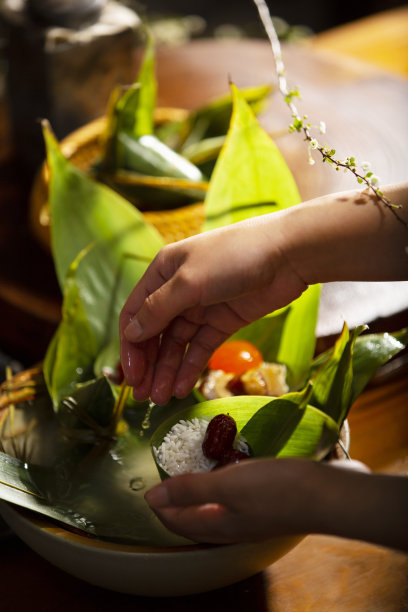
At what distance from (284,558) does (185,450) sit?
188 millimetres

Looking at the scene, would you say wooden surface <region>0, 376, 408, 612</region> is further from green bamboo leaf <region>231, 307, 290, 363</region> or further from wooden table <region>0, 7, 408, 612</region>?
green bamboo leaf <region>231, 307, 290, 363</region>

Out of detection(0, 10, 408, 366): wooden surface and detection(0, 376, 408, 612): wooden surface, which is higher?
detection(0, 10, 408, 366): wooden surface

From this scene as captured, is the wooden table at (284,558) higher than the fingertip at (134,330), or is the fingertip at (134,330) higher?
the fingertip at (134,330)

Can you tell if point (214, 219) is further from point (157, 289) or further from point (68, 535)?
point (68, 535)

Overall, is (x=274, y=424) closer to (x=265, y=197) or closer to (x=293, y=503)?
(x=293, y=503)

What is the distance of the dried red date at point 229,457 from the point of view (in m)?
0.62

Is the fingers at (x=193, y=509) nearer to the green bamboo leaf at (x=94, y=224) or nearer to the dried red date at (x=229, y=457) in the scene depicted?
the dried red date at (x=229, y=457)

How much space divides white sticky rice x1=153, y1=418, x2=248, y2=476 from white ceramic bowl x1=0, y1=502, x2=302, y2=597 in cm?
8

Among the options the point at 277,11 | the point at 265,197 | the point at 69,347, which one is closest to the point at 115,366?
the point at 69,347

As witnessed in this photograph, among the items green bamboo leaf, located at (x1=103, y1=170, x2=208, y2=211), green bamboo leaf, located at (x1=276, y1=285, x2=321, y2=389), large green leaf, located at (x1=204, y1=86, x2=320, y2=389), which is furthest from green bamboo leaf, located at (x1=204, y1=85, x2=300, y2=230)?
green bamboo leaf, located at (x1=103, y1=170, x2=208, y2=211)

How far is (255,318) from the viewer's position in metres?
0.74

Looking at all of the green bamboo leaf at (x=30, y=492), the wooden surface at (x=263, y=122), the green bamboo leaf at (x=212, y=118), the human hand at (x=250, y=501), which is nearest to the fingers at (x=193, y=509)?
the human hand at (x=250, y=501)

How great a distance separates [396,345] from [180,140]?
28.4 inches

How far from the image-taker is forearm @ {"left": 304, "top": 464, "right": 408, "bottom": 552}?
493mm
